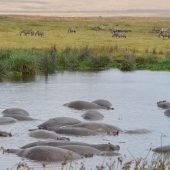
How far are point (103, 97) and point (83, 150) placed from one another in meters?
10.5

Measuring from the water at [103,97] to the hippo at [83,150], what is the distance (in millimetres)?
187

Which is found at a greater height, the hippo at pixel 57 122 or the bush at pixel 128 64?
the hippo at pixel 57 122

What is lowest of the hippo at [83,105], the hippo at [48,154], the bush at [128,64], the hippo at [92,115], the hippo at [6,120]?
the bush at [128,64]

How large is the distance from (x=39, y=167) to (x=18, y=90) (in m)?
12.4

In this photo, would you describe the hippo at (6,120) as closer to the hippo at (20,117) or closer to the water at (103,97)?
the water at (103,97)

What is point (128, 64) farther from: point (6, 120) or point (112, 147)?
point (112, 147)

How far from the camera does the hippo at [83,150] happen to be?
11469 millimetres

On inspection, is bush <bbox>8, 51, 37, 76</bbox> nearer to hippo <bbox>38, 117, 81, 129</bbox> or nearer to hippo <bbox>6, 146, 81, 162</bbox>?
hippo <bbox>38, 117, 81, 129</bbox>

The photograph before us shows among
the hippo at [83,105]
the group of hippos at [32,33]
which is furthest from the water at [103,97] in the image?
the group of hippos at [32,33]

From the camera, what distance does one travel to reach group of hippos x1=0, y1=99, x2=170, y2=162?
11.2 meters

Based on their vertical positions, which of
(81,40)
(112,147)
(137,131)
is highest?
(112,147)

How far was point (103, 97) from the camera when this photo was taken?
21984mm

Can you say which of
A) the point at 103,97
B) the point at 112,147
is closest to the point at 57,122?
the point at 112,147

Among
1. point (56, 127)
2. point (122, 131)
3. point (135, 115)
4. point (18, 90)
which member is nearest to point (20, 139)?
point (56, 127)
